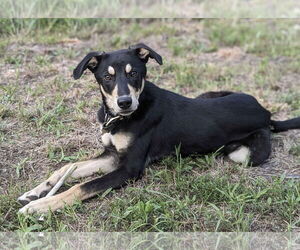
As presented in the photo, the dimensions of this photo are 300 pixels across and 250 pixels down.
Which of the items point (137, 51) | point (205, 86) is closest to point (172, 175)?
point (137, 51)

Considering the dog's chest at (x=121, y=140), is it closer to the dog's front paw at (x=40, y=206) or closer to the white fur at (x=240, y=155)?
the dog's front paw at (x=40, y=206)

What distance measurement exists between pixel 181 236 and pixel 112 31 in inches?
194

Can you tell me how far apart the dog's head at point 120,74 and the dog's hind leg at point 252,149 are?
110 cm

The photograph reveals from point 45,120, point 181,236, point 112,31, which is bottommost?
point 181,236

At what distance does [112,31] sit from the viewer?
799 cm

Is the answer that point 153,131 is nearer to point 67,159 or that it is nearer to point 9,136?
point 67,159

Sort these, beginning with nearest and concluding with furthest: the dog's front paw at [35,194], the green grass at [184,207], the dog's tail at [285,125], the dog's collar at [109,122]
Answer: the green grass at [184,207] → the dog's front paw at [35,194] → the dog's collar at [109,122] → the dog's tail at [285,125]

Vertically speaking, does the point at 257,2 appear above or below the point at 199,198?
above

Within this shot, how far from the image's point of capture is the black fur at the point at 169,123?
437 cm

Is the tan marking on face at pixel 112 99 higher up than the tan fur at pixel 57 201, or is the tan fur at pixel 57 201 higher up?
the tan marking on face at pixel 112 99

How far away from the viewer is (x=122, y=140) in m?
4.47

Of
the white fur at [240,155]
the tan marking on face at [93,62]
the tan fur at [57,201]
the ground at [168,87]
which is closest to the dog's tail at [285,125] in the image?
the ground at [168,87]

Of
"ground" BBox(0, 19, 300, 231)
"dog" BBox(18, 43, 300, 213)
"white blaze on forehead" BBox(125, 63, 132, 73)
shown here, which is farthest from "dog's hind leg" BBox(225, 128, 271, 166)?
"white blaze on forehead" BBox(125, 63, 132, 73)

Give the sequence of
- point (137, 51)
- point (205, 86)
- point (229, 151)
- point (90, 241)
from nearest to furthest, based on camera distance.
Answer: point (90, 241) < point (137, 51) < point (229, 151) < point (205, 86)
